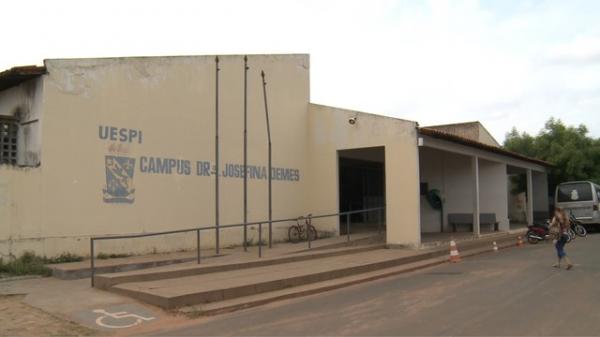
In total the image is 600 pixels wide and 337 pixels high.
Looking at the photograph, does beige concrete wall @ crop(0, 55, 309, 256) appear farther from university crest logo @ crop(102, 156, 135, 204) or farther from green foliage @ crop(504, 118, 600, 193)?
green foliage @ crop(504, 118, 600, 193)

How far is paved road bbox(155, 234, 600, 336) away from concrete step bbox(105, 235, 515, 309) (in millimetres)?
769

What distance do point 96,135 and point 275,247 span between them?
5748mm

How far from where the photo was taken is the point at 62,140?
1260 centimetres

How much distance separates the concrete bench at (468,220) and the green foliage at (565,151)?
31.6ft

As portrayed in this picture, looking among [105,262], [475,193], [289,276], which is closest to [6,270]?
[105,262]

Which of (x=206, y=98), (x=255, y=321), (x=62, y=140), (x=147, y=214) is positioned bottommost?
(x=255, y=321)

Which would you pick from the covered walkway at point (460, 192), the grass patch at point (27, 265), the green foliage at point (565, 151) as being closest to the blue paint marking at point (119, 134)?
the grass patch at point (27, 265)

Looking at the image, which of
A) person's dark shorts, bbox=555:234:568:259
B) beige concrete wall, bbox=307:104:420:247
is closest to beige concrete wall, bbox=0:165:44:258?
beige concrete wall, bbox=307:104:420:247

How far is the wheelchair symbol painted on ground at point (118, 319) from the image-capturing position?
7.91m

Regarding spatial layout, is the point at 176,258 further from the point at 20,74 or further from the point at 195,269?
the point at 20,74

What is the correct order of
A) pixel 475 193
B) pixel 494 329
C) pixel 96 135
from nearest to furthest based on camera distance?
pixel 494 329 < pixel 96 135 < pixel 475 193

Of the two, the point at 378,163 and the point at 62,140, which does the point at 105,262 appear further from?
the point at 378,163

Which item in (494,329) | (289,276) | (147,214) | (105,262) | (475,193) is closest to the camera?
(494,329)

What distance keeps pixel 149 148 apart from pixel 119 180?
1175 mm
